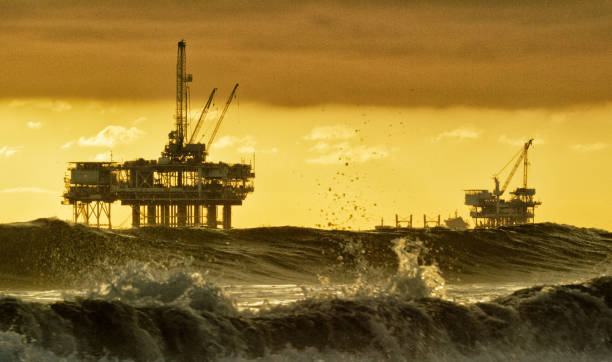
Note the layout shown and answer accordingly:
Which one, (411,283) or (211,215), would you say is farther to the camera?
(211,215)

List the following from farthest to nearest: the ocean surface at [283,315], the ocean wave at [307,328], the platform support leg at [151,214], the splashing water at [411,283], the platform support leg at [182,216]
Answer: the platform support leg at [151,214], the platform support leg at [182,216], the splashing water at [411,283], the ocean surface at [283,315], the ocean wave at [307,328]

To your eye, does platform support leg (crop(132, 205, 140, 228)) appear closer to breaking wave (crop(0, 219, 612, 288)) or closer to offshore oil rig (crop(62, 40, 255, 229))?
offshore oil rig (crop(62, 40, 255, 229))

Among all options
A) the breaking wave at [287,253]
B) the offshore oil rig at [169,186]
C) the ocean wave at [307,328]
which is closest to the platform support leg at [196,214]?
the offshore oil rig at [169,186]

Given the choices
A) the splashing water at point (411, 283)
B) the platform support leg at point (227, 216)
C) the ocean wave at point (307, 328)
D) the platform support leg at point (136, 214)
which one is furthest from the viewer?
the platform support leg at point (136, 214)

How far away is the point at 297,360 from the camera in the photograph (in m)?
20.3

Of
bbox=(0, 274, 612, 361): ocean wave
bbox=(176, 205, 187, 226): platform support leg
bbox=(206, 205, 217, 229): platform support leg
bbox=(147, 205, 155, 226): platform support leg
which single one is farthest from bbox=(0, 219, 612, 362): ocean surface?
bbox=(147, 205, 155, 226): platform support leg

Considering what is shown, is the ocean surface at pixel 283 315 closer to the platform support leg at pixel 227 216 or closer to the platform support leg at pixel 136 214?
the platform support leg at pixel 227 216

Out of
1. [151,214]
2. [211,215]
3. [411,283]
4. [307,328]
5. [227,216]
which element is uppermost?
[151,214]

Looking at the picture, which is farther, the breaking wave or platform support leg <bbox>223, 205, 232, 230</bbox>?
platform support leg <bbox>223, 205, 232, 230</bbox>

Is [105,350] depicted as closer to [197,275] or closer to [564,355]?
[197,275]

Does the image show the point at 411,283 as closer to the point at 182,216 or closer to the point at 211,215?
the point at 211,215

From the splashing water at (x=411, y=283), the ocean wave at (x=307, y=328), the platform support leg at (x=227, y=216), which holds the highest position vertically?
the platform support leg at (x=227, y=216)

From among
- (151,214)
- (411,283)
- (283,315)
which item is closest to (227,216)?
(151,214)

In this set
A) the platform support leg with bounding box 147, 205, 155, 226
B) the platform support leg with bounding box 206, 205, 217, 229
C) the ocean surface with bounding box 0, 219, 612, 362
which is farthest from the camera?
the platform support leg with bounding box 147, 205, 155, 226
